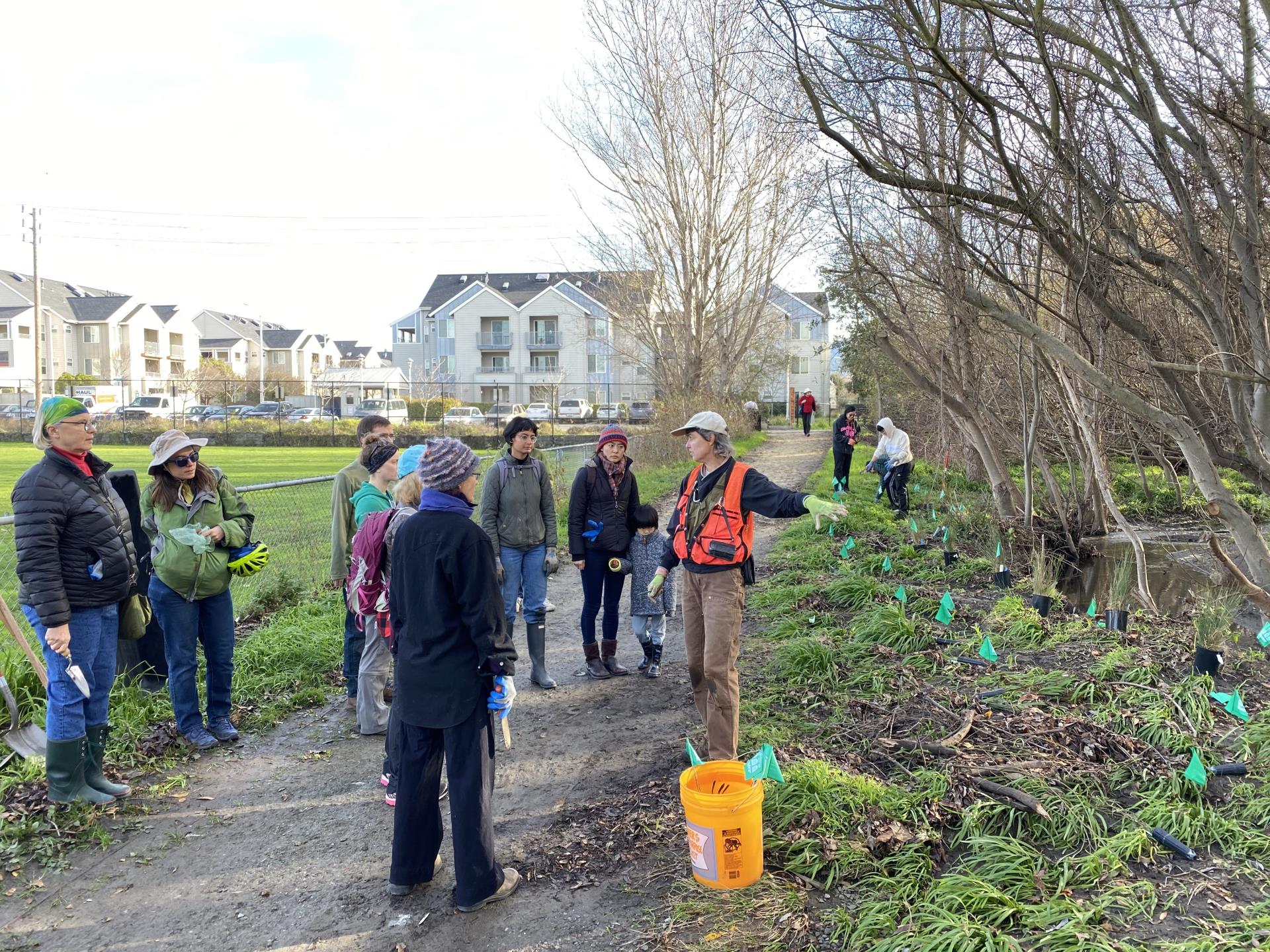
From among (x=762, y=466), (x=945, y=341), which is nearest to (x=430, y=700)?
(x=945, y=341)

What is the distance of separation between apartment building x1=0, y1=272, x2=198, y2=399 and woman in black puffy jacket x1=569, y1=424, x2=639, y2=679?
62210 mm

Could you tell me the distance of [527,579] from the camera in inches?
257

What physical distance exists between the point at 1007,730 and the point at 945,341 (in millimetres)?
9898

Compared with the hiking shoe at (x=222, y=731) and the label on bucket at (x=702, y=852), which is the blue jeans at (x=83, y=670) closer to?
the hiking shoe at (x=222, y=731)

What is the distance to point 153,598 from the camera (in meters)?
5.19

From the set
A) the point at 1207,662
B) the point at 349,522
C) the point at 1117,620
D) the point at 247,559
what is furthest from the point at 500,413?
the point at 1207,662

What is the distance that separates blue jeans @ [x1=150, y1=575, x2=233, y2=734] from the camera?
5184 mm

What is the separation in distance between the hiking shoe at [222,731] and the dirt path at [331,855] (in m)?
0.11

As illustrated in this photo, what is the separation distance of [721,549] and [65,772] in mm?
3448

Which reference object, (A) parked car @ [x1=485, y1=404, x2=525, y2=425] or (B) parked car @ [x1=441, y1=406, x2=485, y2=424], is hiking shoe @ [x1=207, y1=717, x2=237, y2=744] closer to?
(A) parked car @ [x1=485, y1=404, x2=525, y2=425]

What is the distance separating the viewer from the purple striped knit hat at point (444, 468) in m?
3.65

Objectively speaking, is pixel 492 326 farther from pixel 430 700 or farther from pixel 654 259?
pixel 430 700

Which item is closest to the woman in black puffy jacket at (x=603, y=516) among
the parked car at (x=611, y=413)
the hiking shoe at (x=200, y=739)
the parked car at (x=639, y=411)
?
the hiking shoe at (x=200, y=739)

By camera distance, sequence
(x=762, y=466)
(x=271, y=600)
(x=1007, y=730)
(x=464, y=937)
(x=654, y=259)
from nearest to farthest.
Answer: (x=464, y=937), (x=1007, y=730), (x=271, y=600), (x=762, y=466), (x=654, y=259)
